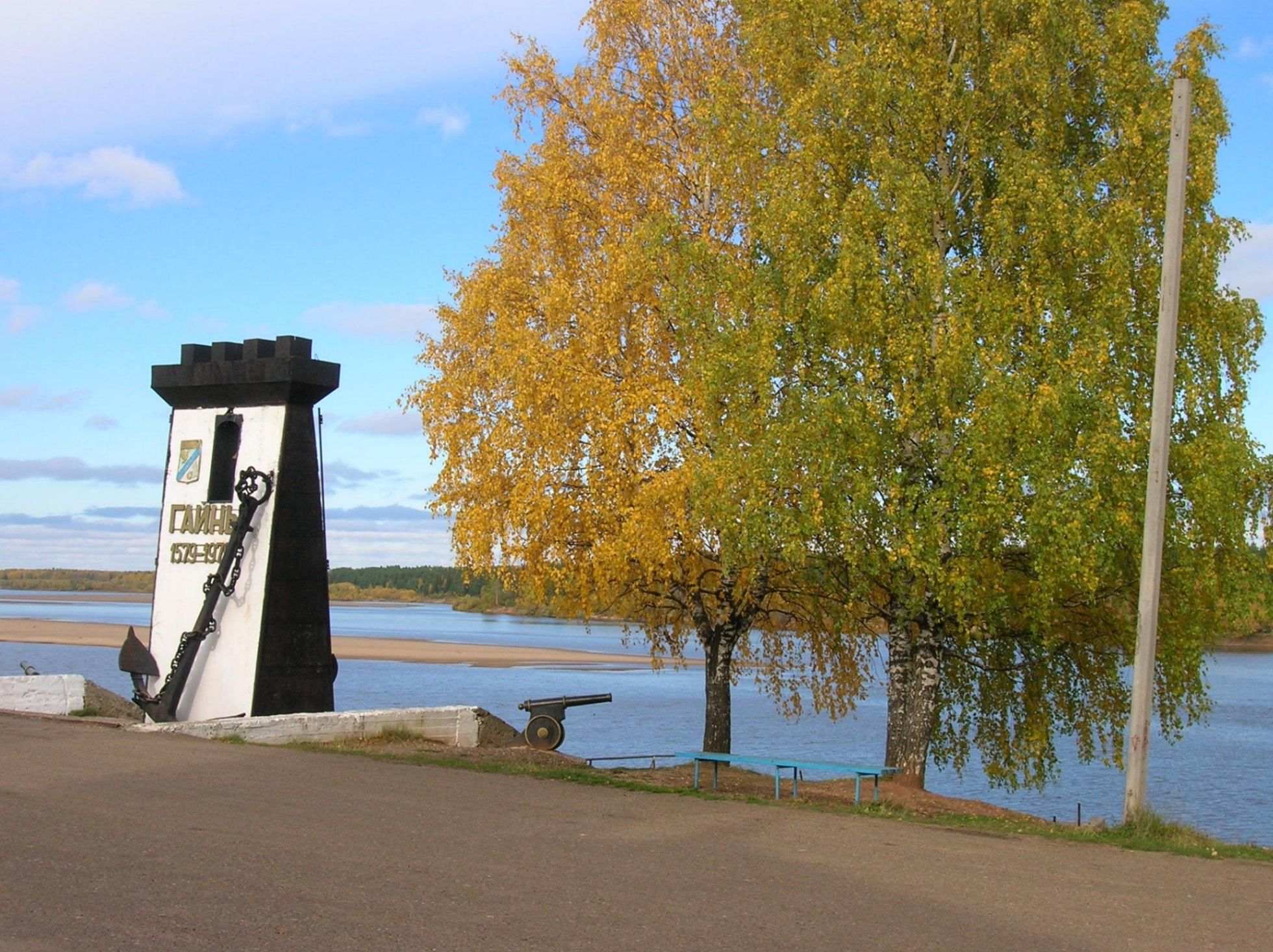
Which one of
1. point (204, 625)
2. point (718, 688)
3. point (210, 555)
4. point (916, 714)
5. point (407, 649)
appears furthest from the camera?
point (407, 649)

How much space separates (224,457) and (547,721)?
5502mm

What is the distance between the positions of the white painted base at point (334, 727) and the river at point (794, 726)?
645cm

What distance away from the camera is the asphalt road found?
275 inches

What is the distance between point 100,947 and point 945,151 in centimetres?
1349

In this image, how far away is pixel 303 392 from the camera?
1727 cm

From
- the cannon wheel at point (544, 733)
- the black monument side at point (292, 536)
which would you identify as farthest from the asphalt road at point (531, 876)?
the cannon wheel at point (544, 733)

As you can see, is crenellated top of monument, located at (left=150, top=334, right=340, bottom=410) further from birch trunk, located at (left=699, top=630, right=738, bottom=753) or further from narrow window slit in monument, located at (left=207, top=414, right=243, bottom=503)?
birch trunk, located at (left=699, top=630, right=738, bottom=753)

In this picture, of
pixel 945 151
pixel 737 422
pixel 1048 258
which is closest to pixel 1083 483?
pixel 1048 258

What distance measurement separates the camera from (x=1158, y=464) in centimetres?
1205

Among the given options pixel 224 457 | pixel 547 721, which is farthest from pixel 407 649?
pixel 547 721

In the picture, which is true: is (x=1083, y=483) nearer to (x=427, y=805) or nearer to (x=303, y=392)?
(x=427, y=805)

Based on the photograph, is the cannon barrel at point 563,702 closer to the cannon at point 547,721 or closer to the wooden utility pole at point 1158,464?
the cannon at point 547,721

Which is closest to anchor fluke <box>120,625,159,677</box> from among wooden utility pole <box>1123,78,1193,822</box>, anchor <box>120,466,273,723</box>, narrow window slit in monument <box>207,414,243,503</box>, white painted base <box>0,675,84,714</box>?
anchor <box>120,466,273,723</box>

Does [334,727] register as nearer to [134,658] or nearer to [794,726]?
[134,658]
